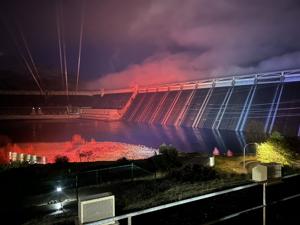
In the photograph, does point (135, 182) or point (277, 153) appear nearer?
point (135, 182)

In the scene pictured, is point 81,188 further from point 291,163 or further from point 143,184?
point 291,163

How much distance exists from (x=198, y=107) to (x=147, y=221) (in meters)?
81.3

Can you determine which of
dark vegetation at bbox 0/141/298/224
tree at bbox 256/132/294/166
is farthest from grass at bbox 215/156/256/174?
tree at bbox 256/132/294/166

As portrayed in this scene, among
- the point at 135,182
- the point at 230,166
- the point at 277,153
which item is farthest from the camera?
the point at 230,166

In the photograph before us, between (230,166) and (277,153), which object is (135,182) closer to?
(230,166)

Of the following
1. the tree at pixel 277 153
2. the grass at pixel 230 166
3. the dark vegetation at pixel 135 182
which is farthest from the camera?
the tree at pixel 277 153

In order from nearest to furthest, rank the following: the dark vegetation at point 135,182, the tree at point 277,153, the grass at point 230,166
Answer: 1. the dark vegetation at point 135,182
2. the grass at point 230,166
3. the tree at point 277,153

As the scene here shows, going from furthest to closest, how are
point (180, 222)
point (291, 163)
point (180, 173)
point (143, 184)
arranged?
point (291, 163) < point (180, 173) < point (143, 184) < point (180, 222)

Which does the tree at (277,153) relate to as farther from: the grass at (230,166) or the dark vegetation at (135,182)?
the dark vegetation at (135,182)

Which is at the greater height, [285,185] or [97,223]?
[97,223]

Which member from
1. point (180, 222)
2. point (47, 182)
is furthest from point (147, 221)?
point (47, 182)

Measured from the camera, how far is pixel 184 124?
85.4 m

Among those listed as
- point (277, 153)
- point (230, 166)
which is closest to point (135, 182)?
point (230, 166)

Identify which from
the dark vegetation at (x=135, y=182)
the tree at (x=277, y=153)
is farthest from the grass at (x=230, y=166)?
→ the tree at (x=277, y=153)
